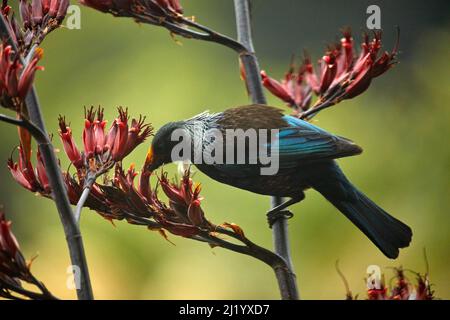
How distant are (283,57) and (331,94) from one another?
832mm

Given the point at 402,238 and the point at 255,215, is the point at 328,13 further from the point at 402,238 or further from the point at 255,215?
the point at 402,238

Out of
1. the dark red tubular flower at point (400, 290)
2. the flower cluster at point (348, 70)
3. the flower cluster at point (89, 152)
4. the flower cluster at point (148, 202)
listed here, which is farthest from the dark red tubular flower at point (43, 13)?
the dark red tubular flower at point (400, 290)

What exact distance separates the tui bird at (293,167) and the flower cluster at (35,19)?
293mm

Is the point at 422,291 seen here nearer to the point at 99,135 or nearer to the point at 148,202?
the point at 148,202

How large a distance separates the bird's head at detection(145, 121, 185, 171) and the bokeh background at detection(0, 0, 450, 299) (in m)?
0.33

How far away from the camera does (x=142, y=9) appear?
4.30ft

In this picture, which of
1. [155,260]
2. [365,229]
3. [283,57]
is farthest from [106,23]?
[365,229]

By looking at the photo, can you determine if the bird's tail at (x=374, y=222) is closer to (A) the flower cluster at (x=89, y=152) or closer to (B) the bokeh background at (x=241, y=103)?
(B) the bokeh background at (x=241, y=103)

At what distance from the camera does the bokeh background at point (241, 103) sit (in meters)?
1.90

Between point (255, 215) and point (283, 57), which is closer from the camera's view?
point (255, 215)

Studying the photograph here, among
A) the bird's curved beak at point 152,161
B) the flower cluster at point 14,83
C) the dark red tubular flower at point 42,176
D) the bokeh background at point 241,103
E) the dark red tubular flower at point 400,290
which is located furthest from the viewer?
the bokeh background at point 241,103

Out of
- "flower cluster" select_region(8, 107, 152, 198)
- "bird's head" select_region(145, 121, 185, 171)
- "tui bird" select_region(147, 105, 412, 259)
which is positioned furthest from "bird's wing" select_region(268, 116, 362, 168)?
"flower cluster" select_region(8, 107, 152, 198)

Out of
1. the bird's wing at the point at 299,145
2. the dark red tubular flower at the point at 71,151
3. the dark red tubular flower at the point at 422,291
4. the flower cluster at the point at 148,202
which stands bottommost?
the dark red tubular flower at the point at 422,291
